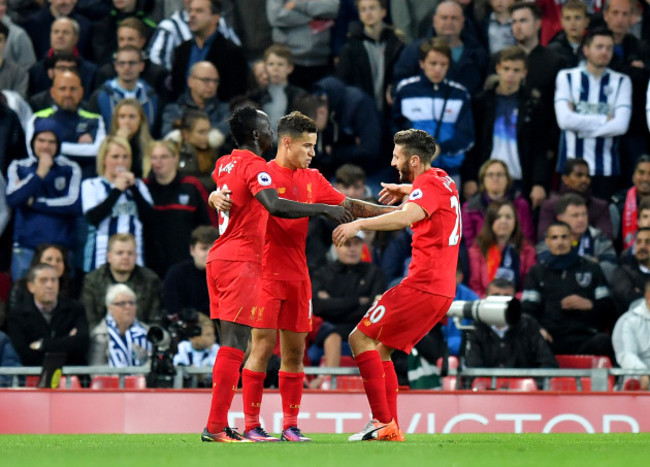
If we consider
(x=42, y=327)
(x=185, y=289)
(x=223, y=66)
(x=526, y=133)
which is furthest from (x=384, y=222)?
(x=223, y=66)

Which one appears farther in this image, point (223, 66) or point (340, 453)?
point (223, 66)

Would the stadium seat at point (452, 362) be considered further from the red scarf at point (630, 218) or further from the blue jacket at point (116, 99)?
the blue jacket at point (116, 99)

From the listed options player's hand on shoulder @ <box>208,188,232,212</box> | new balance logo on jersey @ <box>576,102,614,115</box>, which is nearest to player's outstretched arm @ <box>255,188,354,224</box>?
player's hand on shoulder @ <box>208,188,232,212</box>

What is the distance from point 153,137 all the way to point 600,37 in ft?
18.0

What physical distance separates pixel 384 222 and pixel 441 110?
23.5 feet

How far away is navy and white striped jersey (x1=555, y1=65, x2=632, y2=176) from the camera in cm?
1557

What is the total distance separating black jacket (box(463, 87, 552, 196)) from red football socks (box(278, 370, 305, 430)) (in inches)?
288

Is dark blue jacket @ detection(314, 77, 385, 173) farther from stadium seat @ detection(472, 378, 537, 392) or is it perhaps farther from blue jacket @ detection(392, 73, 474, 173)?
stadium seat @ detection(472, 378, 537, 392)


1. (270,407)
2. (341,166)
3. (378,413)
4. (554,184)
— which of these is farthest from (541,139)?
(378,413)

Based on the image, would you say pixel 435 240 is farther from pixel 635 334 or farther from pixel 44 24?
pixel 44 24

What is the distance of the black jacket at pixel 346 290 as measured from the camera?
13.8 m

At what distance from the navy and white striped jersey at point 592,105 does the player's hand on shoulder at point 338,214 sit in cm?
730

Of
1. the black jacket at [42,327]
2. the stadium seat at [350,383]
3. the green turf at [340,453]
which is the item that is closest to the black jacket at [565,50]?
the stadium seat at [350,383]

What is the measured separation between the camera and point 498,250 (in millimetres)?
14633
